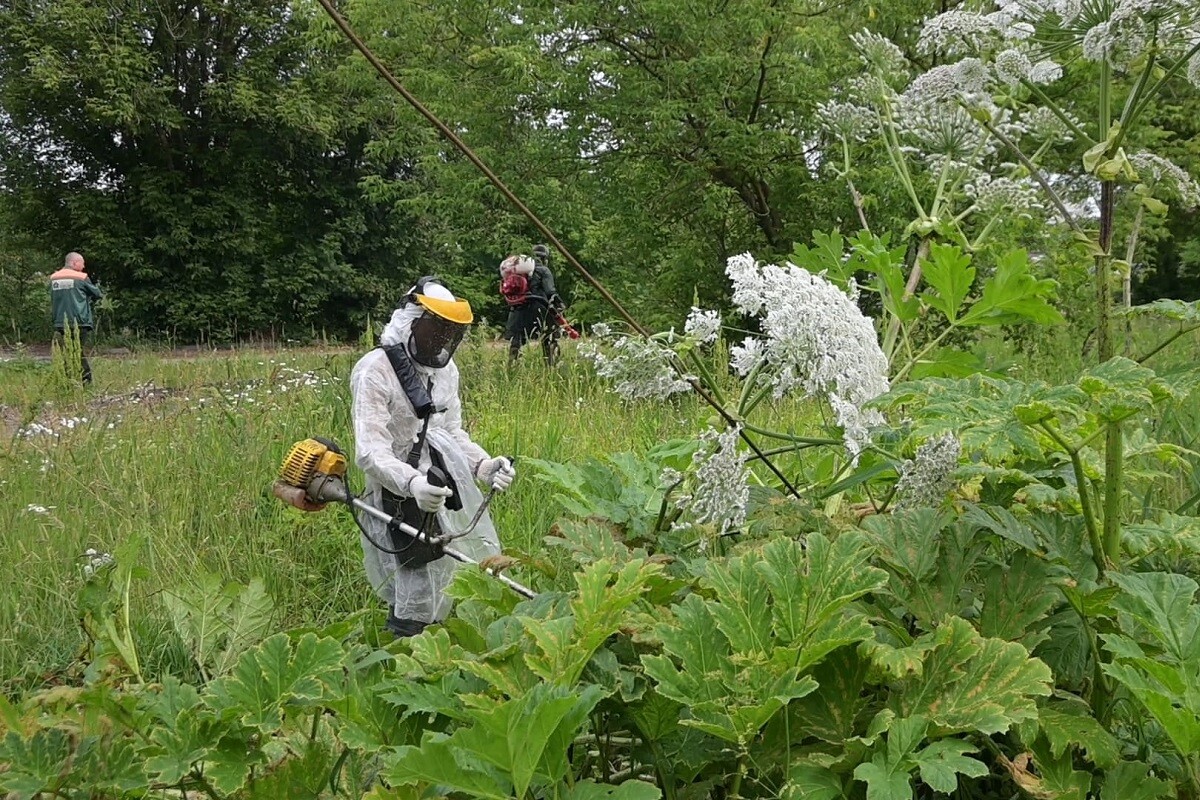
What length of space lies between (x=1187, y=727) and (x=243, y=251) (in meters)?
22.4

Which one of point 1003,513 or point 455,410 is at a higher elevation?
point 1003,513

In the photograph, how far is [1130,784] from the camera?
0.93 metres

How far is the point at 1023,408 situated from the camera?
0.96 m

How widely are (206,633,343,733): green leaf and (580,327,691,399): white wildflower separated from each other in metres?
0.59

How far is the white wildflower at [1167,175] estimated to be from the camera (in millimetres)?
1607

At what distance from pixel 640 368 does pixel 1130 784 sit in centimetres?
83

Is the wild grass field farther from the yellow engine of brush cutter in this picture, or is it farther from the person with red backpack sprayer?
the person with red backpack sprayer

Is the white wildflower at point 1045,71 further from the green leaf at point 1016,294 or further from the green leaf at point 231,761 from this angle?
the green leaf at point 231,761

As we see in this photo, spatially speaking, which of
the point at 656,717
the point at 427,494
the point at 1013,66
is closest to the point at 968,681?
the point at 656,717

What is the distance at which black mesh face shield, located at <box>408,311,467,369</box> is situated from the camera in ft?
8.14

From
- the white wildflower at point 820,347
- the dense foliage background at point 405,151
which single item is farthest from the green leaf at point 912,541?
the dense foliage background at point 405,151

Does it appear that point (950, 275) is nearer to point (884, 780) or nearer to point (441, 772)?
point (884, 780)

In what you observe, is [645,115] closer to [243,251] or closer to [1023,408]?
[1023,408]

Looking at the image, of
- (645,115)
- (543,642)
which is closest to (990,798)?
(543,642)
